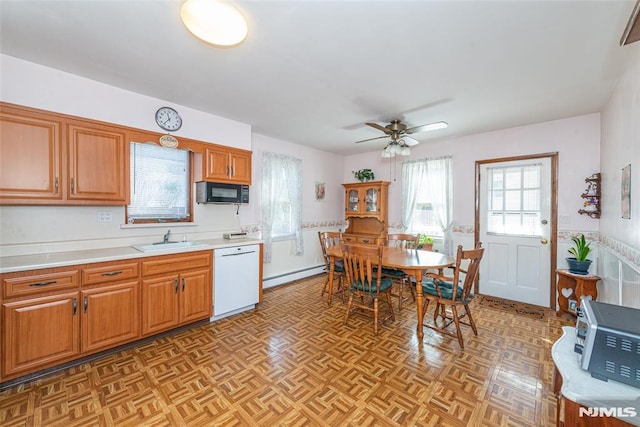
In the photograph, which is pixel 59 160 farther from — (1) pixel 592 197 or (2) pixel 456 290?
(1) pixel 592 197

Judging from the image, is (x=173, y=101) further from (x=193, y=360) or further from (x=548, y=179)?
(x=548, y=179)

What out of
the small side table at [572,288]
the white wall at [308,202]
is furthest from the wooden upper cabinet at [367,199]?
the small side table at [572,288]

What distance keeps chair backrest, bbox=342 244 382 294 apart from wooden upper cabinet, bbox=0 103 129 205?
7.64 feet

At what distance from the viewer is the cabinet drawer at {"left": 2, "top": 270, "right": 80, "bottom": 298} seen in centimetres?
181

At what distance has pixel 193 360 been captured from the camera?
223cm

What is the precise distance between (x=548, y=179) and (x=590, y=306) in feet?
9.80

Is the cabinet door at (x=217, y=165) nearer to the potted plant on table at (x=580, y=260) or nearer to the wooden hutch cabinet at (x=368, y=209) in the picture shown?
the wooden hutch cabinet at (x=368, y=209)

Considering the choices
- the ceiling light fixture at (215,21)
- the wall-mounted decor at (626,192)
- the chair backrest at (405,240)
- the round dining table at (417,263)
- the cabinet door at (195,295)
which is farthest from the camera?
the chair backrest at (405,240)

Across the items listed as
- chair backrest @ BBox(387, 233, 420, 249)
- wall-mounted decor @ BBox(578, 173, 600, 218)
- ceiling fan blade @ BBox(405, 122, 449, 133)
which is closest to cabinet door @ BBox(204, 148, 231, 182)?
ceiling fan blade @ BBox(405, 122, 449, 133)

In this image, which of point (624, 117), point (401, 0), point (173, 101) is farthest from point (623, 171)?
point (173, 101)

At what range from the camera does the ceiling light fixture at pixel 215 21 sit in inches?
58.6

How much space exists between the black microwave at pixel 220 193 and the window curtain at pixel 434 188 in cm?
283

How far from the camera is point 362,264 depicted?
9.01 feet

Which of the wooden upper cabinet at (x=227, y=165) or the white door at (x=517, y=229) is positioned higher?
the wooden upper cabinet at (x=227, y=165)
